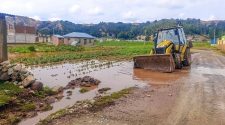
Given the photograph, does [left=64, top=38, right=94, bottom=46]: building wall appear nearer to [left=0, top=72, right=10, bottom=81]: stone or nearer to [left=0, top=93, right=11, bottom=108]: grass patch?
[left=0, top=72, right=10, bottom=81]: stone

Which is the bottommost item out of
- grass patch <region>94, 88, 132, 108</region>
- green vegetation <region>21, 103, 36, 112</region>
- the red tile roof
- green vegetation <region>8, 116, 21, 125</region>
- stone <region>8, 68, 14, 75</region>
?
green vegetation <region>8, 116, 21, 125</region>

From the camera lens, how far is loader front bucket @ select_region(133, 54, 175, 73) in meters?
17.8

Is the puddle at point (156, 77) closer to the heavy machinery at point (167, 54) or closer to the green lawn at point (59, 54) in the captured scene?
the heavy machinery at point (167, 54)

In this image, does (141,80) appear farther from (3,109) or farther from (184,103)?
(3,109)

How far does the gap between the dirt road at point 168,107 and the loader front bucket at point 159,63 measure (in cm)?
362

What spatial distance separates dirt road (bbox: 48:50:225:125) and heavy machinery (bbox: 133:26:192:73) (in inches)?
148

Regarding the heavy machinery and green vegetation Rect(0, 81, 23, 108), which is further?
the heavy machinery

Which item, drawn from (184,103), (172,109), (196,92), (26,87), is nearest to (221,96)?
(196,92)

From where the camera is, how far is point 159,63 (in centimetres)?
1814

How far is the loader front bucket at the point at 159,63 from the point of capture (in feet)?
58.4

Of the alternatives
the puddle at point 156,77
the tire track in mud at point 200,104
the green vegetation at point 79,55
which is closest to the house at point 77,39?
the green vegetation at point 79,55

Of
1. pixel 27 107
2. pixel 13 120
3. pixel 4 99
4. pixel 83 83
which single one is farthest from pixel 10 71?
pixel 13 120

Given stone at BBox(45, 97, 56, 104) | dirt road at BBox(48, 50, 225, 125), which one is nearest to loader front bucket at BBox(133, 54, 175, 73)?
dirt road at BBox(48, 50, 225, 125)

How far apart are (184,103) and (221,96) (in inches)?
71.6
